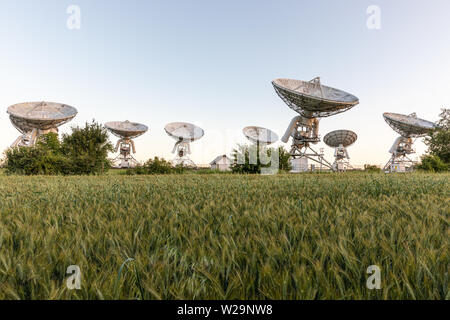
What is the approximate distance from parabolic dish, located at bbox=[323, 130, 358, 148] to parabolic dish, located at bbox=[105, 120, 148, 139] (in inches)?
1237

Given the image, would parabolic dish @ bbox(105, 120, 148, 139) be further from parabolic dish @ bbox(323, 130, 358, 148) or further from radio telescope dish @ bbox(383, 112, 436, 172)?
radio telescope dish @ bbox(383, 112, 436, 172)

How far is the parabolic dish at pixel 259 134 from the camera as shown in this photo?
1417 inches

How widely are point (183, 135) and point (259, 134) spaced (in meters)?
13.6

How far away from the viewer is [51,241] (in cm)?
129

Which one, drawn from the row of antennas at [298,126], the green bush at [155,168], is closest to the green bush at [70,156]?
the green bush at [155,168]

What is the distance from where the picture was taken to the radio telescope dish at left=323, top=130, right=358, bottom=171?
125 feet

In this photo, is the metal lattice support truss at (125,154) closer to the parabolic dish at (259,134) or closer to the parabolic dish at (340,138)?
the parabolic dish at (259,134)

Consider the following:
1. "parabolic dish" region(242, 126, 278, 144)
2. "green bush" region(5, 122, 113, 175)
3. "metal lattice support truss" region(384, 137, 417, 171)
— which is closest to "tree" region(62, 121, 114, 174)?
"green bush" region(5, 122, 113, 175)

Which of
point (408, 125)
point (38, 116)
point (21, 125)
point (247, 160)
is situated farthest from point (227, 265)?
point (21, 125)

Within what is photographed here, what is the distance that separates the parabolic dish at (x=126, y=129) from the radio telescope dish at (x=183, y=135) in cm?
516

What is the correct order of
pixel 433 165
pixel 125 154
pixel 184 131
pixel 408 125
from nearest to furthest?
pixel 433 165
pixel 408 125
pixel 184 131
pixel 125 154

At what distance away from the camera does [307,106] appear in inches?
1072

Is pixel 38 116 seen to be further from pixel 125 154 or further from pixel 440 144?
pixel 440 144

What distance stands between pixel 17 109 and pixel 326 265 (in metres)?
43.2
